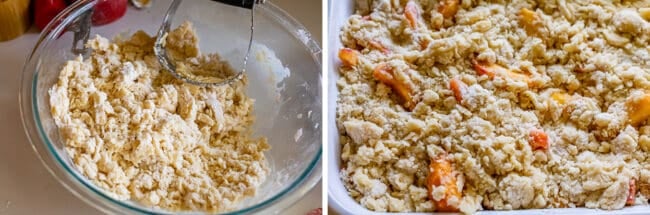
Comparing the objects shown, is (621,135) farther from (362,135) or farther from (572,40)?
(362,135)

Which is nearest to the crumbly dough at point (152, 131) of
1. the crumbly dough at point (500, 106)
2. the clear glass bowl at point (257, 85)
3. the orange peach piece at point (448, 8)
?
the clear glass bowl at point (257, 85)

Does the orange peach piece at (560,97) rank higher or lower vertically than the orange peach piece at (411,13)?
lower

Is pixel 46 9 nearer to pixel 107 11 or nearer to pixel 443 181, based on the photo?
pixel 107 11

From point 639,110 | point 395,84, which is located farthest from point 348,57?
point 639,110

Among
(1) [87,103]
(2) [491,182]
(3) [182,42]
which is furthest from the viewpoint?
(3) [182,42]

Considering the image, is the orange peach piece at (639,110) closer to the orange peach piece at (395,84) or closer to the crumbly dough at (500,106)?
the crumbly dough at (500,106)

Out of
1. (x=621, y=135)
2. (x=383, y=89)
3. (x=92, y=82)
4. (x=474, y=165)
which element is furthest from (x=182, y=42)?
(x=621, y=135)
